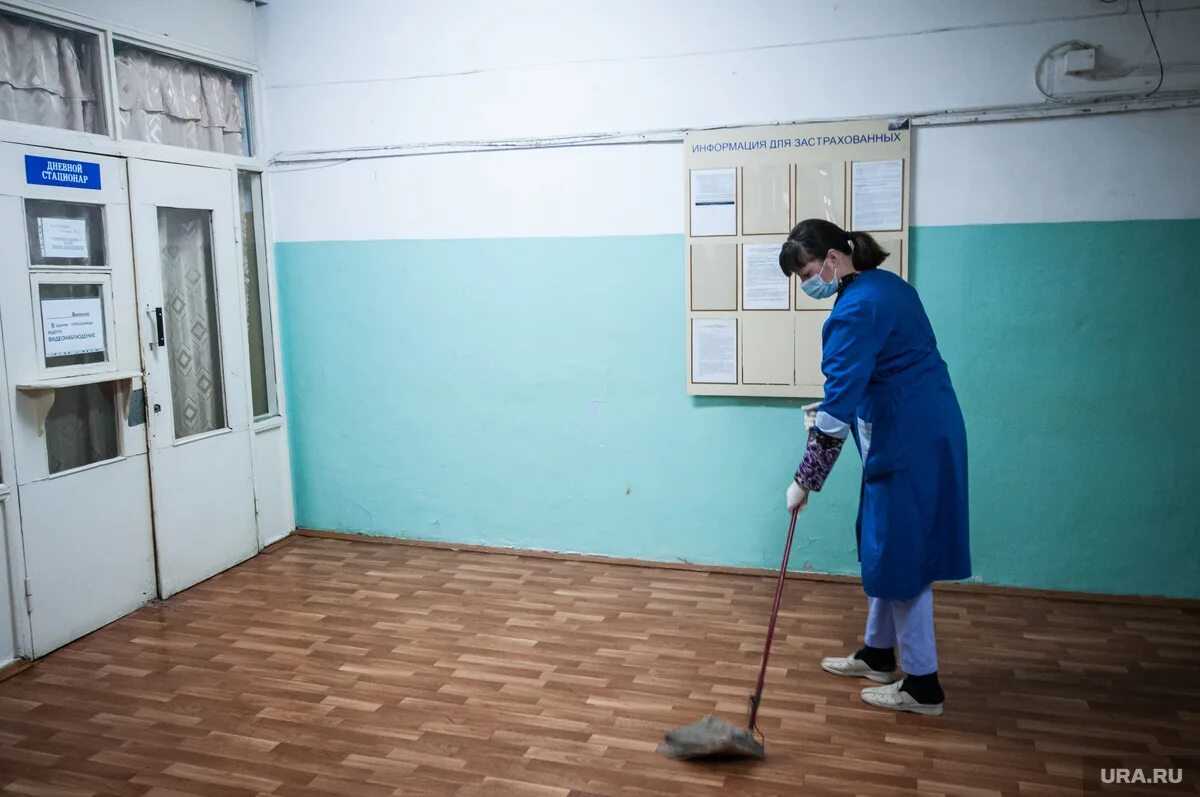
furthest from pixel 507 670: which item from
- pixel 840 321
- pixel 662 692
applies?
pixel 840 321

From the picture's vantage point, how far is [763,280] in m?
4.13

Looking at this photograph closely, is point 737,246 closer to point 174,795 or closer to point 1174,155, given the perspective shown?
point 1174,155

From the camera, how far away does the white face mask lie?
298 centimetres

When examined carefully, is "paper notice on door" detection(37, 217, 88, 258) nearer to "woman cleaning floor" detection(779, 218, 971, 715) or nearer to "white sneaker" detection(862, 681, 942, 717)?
"woman cleaning floor" detection(779, 218, 971, 715)

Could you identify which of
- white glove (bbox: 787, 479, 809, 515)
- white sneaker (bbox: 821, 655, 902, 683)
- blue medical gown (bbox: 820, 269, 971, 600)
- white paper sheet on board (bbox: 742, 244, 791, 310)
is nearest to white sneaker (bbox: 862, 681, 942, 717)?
white sneaker (bbox: 821, 655, 902, 683)

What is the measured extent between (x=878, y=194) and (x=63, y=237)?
338 centimetres

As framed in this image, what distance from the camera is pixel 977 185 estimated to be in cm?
385

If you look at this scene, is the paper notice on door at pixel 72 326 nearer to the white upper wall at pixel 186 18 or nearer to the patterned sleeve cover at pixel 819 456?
the white upper wall at pixel 186 18

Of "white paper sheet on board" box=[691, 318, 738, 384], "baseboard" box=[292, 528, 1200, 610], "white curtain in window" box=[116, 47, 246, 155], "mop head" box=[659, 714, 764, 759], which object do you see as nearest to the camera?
"mop head" box=[659, 714, 764, 759]

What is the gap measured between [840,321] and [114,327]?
9.84 ft

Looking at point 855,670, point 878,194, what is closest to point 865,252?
point 878,194

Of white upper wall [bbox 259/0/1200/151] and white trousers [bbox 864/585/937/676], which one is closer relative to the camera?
white trousers [bbox 864/585/937/676]

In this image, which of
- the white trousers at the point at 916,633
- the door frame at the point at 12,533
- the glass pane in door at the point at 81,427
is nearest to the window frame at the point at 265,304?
the glass pane in door at the point at 81,427

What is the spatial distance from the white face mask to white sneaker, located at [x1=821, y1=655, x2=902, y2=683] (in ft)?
4.27
